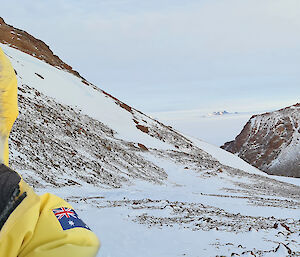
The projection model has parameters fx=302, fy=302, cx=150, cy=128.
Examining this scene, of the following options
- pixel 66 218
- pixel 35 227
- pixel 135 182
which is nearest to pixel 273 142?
pixel 135 182

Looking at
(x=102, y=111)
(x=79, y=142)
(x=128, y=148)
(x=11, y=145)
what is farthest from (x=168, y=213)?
(x=102, y=111)

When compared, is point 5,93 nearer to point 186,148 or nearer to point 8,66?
point 8,66

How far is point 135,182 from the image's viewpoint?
2509 cm

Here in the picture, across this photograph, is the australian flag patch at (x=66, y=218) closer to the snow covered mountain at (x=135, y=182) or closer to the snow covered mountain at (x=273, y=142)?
the snow covered mountain at (x=135, y=182)

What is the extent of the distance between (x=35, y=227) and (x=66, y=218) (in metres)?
0.18

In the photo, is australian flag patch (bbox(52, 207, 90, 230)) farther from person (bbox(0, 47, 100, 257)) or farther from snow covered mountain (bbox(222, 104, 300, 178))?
snow covered mountain (bbox(222, 104, 300, 178))

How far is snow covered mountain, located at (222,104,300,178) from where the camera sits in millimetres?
120875

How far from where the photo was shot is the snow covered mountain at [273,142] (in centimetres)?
12088

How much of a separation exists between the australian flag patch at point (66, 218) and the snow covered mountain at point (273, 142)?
405ft

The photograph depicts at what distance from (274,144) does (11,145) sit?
128812 millimetres

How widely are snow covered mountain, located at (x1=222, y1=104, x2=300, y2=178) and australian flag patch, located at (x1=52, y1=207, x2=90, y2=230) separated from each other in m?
123

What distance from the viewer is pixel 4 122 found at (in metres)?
2.27

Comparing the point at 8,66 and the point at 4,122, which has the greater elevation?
the point at 8,66

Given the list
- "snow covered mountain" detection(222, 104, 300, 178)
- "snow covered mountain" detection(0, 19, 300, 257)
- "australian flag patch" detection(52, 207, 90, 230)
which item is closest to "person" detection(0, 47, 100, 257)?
"australian flag patch" detection(52, 207, 90, 230)
